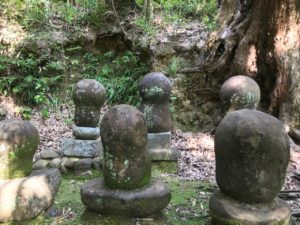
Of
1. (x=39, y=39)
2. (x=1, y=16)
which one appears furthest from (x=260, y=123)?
(x=1, y=16)

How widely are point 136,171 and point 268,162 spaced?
1.28 metres

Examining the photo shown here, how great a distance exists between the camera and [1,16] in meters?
9.89

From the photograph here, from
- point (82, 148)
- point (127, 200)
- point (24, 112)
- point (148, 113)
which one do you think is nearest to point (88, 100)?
point (82, 148)

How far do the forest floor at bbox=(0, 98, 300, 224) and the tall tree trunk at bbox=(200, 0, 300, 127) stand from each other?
1.07 metres

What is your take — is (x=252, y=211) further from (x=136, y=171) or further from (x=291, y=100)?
(x=291, y=100)

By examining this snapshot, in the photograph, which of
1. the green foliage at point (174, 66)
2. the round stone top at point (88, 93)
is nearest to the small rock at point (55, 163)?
the round stone top at point (88, 93)

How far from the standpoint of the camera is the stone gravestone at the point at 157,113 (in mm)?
5309

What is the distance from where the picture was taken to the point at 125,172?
11.4 feet

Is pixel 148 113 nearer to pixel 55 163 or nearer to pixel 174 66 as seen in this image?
pixel 55 163

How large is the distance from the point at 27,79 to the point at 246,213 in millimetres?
Result: 7509

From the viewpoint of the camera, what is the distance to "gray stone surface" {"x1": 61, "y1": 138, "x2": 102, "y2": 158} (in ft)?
17.7

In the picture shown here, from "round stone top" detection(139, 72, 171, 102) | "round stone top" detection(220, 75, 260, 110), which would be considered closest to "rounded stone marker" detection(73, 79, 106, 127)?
"round stone top" detection(139, 72, 171, 102)

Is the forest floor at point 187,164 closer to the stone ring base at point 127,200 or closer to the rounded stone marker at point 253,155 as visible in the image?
the stone ring base at point 127,200

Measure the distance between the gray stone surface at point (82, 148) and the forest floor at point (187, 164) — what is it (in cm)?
41
